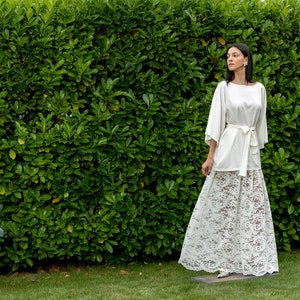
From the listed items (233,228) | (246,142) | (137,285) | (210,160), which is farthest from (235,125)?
(137,285)

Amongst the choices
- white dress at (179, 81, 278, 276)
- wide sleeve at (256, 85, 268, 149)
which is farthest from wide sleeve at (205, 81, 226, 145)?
wide sleeve at (256, 85, 268, 149)

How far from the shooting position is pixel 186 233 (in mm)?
6488

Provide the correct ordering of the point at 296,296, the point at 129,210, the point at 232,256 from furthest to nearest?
1. the point at 129,210
2. the point at 232,256
3. the point at 296,296

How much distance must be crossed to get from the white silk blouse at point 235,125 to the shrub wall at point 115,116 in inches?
27.0

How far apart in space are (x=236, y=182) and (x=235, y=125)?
1.56 ft

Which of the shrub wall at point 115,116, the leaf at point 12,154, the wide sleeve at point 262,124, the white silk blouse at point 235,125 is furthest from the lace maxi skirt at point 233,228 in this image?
the leaf at point 12,154

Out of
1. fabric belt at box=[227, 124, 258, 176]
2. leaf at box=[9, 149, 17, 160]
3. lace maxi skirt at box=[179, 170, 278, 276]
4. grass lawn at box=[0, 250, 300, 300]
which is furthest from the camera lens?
leaf at box=[9, 149, 17, 160]

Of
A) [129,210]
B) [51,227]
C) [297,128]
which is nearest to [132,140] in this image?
[129,210]

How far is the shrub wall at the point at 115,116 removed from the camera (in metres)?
6.55

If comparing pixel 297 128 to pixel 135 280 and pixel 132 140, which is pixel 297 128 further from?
pixel 135 280

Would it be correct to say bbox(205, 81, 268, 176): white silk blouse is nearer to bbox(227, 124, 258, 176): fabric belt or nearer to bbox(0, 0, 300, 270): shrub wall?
bbox(227, 124, 258, 176): fabric belt

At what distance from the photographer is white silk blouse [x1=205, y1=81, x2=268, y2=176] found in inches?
242

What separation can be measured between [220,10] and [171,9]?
0.50 metres

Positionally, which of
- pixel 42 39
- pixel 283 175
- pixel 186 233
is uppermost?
pixel 42 39
